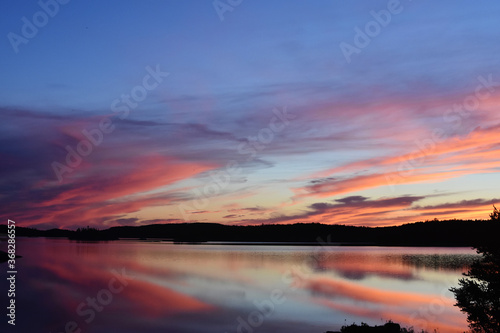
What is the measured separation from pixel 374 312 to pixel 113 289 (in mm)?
29449

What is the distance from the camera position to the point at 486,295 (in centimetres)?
2622

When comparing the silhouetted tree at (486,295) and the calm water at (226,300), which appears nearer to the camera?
the silhouetted tree at (486,295)

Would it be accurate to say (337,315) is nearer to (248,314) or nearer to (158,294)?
(248,314)

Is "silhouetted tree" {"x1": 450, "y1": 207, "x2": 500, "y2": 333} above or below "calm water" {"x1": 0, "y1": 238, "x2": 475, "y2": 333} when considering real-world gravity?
above

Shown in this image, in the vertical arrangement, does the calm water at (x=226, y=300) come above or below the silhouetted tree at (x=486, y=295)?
below

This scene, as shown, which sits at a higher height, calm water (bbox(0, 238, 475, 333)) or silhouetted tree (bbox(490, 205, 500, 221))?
silhouetted tree (bbox(490, 205, 500, 221))

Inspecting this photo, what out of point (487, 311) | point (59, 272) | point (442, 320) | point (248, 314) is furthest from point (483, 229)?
point (59, 272)

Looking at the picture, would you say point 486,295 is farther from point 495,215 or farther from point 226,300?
point 226,300

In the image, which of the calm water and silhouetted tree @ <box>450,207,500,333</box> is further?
the calm water

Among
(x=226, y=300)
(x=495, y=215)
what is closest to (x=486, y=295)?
(x=495, y=215)

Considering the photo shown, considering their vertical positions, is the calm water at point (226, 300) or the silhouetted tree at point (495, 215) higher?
the silhouetted tree at point (495, 215)

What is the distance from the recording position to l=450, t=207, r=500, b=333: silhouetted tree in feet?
84.3

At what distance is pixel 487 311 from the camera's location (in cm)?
2609

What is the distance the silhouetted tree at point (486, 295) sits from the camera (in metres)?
25.7
